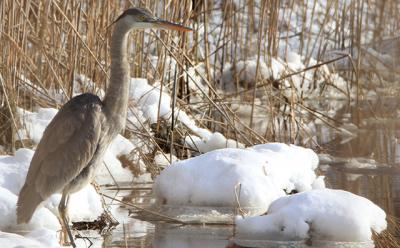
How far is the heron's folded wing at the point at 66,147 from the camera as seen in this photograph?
16.8 feet

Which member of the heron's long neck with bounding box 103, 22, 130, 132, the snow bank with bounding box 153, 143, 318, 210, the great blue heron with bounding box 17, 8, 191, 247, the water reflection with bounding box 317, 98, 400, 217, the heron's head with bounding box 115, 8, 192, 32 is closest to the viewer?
the great blue heron with bounding box 17, 8, 191, 247

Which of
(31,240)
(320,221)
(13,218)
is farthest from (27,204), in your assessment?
(320,221)

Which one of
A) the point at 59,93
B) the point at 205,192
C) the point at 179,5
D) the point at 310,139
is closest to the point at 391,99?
the point at 310,139

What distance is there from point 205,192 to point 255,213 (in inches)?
13.4

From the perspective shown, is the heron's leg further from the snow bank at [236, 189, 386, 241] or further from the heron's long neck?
the snow bank at [236, 189, 386, 241]

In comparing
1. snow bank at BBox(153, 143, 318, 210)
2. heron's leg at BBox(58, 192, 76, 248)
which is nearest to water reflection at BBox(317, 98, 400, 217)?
snow bank at BBox(153, 143, 318, 210)

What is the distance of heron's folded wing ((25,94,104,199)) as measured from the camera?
16.8 feet

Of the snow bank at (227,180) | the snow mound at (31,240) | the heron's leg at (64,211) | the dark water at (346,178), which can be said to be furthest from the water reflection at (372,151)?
the snow mound at (31,240)

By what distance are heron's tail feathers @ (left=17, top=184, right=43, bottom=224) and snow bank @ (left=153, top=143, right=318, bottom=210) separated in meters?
1.02

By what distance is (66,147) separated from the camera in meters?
5.17

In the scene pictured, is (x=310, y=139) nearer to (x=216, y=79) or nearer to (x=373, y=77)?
(x=216, y=79)

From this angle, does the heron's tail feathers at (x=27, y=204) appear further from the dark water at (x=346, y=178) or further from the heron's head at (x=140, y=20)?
the heron's head at (x=140, y=20)

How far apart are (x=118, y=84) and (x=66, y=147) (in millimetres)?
505

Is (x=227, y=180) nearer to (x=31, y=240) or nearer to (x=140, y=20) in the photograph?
(x=140, y=20)
